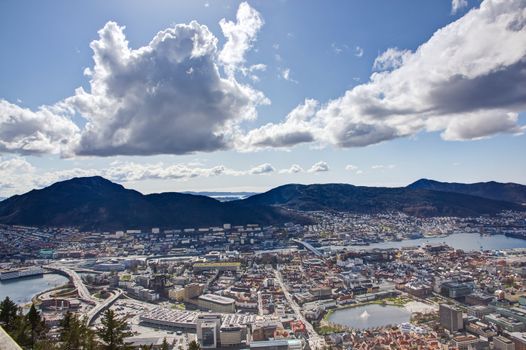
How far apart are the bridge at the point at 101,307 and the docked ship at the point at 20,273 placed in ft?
26.8

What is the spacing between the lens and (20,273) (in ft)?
74.7

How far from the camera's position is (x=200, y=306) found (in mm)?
15336

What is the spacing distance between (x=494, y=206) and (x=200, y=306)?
48995 millimetres

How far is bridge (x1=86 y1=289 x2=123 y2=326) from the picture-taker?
45.0 feet

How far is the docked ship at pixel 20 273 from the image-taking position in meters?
22.3

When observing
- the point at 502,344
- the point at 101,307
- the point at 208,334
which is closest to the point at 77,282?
the point at 101,307

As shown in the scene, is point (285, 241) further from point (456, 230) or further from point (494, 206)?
point (494, 206)

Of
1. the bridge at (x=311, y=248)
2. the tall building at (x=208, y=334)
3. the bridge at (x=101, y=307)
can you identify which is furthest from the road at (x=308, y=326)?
the bridge at (x=311, y=248)

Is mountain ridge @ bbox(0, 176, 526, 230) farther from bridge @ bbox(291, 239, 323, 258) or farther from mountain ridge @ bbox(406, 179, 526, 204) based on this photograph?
mountain ridge @ bbox(406, 179, 526, 204)

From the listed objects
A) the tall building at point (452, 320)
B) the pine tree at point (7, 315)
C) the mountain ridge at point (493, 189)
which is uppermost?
the mountain ridge at point (493, 189)

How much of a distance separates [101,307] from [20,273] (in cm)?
1086

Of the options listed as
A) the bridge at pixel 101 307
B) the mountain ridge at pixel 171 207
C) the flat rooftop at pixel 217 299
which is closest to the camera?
the bridge at pixel 101 307

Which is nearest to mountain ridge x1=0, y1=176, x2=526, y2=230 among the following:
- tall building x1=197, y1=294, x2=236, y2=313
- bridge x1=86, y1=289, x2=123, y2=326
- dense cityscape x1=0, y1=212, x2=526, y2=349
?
dense cityscape x1=0, y1=212, x2=526, y2=349

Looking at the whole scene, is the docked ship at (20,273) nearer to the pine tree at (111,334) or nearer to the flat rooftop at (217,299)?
the flat rooftop at (217,299)
